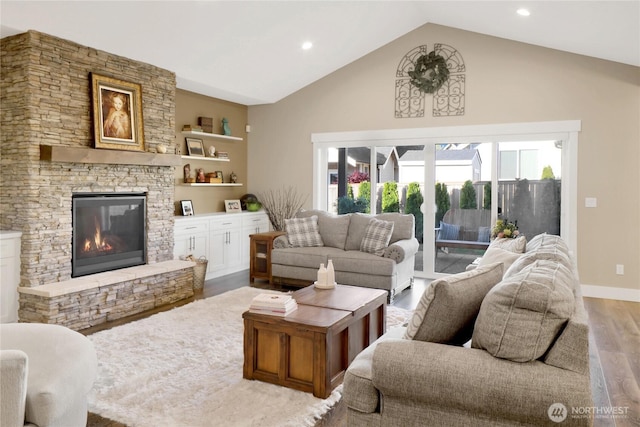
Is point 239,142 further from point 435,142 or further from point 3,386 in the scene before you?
point 3,386

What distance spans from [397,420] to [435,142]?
5.21m

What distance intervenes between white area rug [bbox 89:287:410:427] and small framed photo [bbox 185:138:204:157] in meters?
2.92

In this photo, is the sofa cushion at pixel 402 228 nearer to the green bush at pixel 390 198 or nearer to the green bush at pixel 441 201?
the green bush at pixel 441 201

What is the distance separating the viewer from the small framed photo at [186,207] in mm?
6422

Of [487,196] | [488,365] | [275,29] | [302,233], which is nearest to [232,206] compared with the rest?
[302,233]

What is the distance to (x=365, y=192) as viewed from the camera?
7219 millimetres

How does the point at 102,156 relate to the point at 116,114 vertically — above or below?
below

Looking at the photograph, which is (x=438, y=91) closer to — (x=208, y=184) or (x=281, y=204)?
(x=281, y=204)

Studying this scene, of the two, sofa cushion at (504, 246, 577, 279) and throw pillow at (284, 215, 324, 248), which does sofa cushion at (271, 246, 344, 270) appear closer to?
throw pillow at (284, 215, 324, 248)

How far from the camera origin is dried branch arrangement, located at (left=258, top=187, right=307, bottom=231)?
7504mm

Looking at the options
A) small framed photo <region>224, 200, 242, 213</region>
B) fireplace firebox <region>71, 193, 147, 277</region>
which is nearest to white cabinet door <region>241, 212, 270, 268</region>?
small framed photo <region>224, 200, 242, 213</region>

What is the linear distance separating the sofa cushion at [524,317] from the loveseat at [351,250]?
3.47m

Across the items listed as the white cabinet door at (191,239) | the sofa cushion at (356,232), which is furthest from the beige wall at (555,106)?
the white cabinet door at (191,239)

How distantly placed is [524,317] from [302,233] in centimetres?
449
